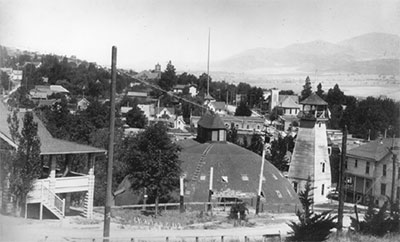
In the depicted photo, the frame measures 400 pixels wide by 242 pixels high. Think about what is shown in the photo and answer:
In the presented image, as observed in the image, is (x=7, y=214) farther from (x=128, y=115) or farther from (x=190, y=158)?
(x=128, y=115)

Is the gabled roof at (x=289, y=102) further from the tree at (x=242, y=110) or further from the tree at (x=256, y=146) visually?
the tree at (x=256, y=146)

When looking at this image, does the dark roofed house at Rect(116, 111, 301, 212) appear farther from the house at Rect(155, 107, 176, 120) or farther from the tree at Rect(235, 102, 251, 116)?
the tree at Rect(235, 102, 251, 116)

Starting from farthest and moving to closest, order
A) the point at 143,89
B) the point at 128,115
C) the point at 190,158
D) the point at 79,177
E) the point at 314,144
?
the point at 143,89 < the point at 128,115 < the point at 314,144 < the point at 190,158 < the point at 79,177

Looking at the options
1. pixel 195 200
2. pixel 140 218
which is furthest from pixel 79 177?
pixel 195 200

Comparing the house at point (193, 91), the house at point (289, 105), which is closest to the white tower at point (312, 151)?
the house at point (193, 91)

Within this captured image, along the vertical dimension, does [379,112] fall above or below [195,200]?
above

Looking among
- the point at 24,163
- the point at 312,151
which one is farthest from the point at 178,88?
the point at 24,163

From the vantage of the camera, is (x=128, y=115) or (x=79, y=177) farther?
(x=128, y=115)

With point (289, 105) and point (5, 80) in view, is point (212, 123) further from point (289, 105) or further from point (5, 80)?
point (289, 105)
